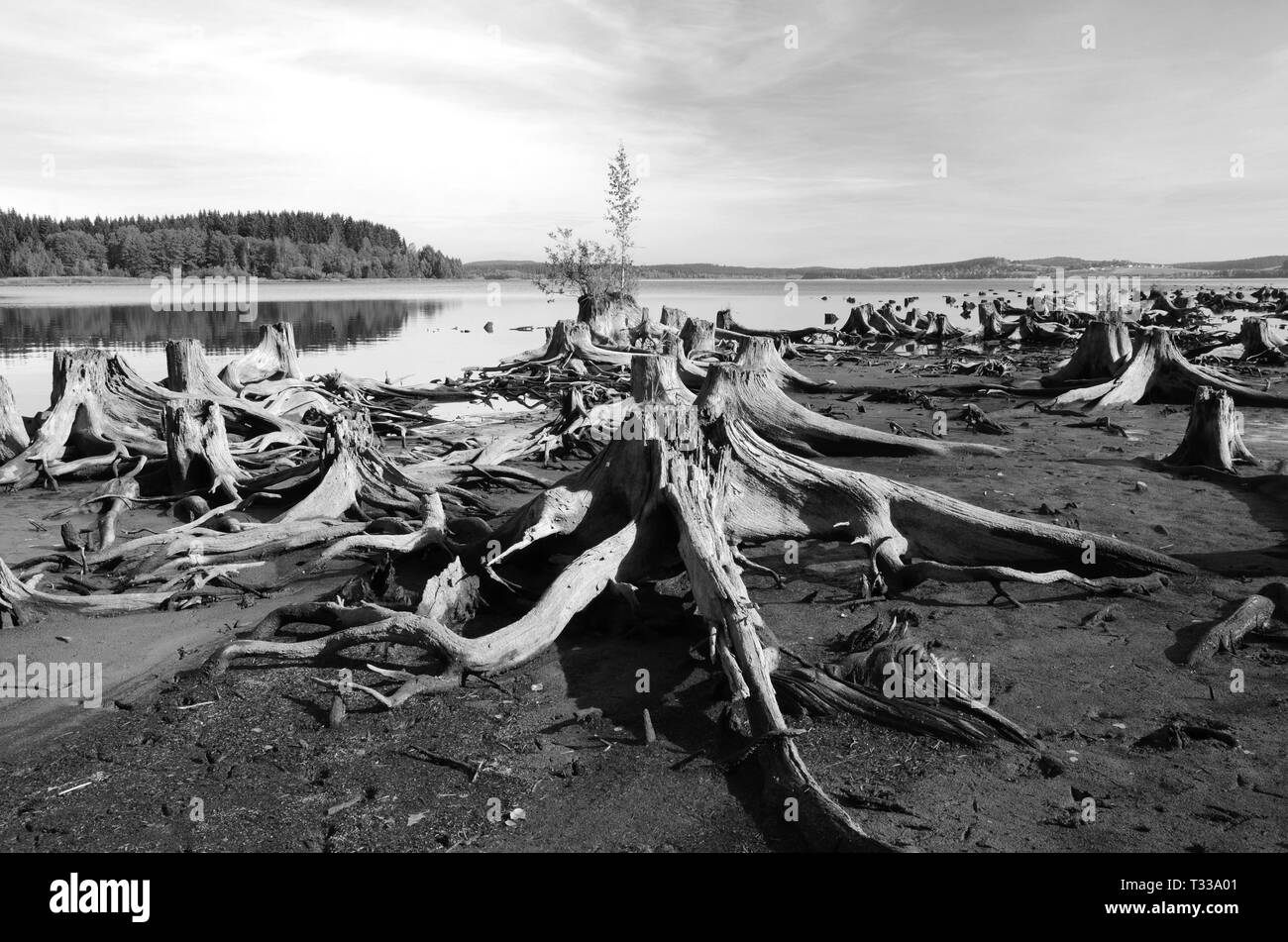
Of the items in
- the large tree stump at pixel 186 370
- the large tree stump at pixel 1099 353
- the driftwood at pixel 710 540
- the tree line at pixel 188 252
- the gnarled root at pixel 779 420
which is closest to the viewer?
the driftwood at pixel 710 540

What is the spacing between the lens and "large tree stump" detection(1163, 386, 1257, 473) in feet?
31.1

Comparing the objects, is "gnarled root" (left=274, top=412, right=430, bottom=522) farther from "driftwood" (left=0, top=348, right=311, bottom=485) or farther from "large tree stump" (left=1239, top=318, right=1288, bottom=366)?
"large tree stump" (left=1239, top=318, right=1288, bottom=366)

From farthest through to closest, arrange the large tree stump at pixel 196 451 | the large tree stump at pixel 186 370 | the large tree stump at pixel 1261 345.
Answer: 1. the large tree stump at pixel 1261 345
2. the large tree stump at pixel 186 370
3. the large tree stump at pixel 196 451

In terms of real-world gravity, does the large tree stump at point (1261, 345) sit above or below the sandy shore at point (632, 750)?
above

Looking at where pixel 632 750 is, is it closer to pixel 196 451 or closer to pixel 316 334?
pixel 196 451

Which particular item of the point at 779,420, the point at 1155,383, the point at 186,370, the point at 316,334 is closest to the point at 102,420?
the point at 186,370

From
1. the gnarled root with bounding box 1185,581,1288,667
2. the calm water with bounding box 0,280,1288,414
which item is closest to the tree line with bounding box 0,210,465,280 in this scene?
the calm water with bounding box 0,280,1288,414

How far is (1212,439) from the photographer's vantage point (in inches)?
373

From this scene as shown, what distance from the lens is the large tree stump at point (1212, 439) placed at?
9466 millimetres

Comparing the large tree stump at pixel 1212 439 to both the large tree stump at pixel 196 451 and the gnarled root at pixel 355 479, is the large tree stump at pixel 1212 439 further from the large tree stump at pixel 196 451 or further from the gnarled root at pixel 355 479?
the large tree stump at pixel 196 451

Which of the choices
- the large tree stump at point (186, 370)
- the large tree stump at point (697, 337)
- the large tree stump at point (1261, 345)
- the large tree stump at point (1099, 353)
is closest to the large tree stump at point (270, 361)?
the large tree stump at point (186, 370)

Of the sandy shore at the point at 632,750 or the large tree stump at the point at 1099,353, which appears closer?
the sandy shore at the point at 632,750
